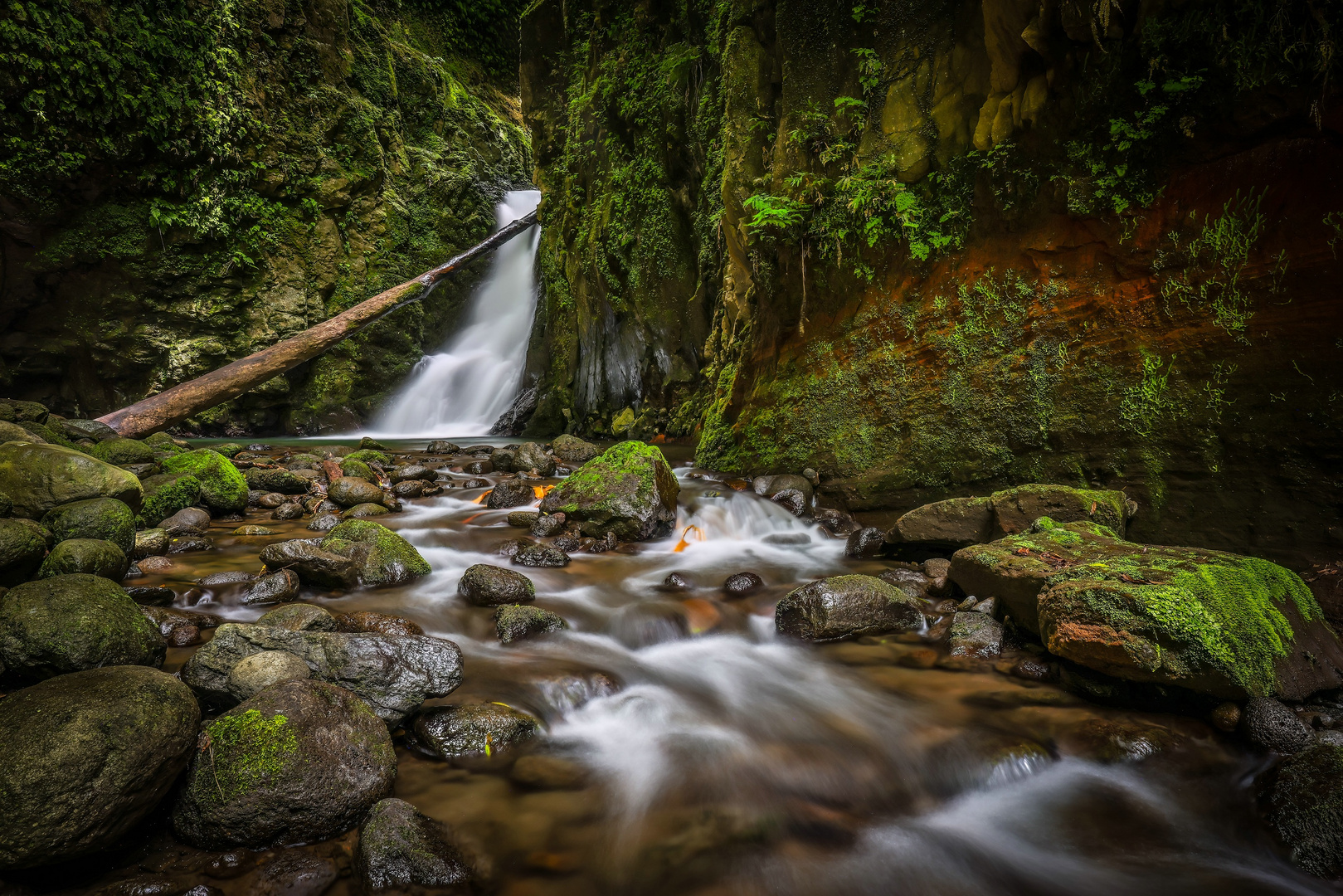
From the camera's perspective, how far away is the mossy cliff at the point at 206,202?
11.5m

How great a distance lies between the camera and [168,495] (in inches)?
228

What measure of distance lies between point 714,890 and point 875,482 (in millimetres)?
4865

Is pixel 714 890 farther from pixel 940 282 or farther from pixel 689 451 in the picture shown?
pixel 689 451

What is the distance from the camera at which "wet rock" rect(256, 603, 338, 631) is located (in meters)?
3.30

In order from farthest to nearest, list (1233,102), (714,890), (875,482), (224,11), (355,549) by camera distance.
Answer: (224,11)
(875,482)
(355,549)
(1233,102)
(714,890)

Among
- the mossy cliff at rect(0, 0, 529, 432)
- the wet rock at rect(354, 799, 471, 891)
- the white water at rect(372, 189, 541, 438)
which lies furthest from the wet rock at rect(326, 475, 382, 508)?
the mossy cliff at rect(0, 0, 529, 432)

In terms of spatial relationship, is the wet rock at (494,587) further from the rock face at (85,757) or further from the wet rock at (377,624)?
the rock face at (85,757)

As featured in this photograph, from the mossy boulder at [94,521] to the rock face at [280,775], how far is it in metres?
3.07

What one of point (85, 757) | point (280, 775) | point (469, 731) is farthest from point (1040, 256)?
point (85, 757)

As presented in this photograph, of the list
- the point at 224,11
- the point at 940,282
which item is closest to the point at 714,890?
the point at 940,282

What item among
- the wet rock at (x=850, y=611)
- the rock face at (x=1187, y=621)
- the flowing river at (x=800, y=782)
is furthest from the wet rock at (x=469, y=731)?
the rock face at (x=1187, y=621)

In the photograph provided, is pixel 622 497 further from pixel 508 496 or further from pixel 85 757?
pixel 85 757

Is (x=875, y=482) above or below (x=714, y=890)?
above

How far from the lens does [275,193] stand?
49.9 feet
